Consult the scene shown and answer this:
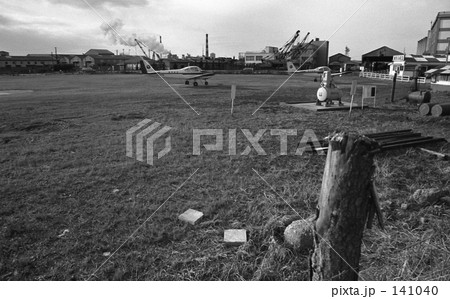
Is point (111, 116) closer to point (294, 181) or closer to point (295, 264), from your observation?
point (294, 181)

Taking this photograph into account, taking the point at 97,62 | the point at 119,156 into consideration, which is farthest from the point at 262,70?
the point at 119,156

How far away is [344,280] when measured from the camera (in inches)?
90.1

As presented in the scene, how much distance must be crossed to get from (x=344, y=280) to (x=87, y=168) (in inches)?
208

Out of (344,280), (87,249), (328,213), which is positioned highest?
(328,213)

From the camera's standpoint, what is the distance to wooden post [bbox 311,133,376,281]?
2.01 m

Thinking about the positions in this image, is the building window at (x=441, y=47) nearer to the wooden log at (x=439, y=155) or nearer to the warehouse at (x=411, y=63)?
the warehouse at (x=411, y=63)

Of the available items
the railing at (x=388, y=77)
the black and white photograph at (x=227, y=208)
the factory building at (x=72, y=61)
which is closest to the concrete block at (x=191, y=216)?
the black and white photograph at (x=227, y=208)

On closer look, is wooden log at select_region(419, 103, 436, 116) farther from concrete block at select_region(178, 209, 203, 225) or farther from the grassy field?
concrete block at select_region(178, 209, 203, 225)

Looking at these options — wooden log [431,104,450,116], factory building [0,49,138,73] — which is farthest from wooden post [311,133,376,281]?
factory building [0,49,138,73]

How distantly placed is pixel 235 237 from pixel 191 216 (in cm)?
81

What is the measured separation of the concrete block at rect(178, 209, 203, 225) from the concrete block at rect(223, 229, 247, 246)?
53 centimetres

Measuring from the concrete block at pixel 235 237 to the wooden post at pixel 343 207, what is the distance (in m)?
1.11

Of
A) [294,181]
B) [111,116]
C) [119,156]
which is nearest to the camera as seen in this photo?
[294,181]

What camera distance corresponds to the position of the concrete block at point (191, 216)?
3849 mm
